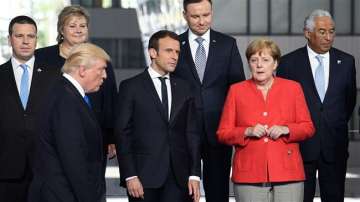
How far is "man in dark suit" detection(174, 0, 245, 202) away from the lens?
7684 millimetres

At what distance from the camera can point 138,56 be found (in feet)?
117

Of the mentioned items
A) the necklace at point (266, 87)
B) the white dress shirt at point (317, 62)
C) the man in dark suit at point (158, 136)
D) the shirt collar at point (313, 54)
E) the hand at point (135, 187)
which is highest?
the shirt collar at point (313, 54)

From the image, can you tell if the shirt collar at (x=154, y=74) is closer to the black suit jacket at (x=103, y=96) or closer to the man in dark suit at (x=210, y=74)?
the black suit jacket at (x=103, y=96)

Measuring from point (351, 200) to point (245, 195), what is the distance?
20.8 feet

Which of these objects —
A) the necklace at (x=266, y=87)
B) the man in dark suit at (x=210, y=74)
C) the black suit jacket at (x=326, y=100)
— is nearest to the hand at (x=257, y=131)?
the necklace at (x=266, y=87)

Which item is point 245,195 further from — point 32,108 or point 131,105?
point 32,108

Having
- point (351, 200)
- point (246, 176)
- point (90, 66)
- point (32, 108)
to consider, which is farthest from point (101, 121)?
point (351, 200)

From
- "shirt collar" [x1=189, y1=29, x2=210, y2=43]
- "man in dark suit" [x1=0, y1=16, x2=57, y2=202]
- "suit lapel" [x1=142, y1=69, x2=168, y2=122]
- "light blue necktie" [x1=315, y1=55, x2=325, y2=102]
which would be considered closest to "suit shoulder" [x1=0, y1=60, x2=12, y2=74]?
"man in dark suit" [x1=0, y1=16, x2=57, y2=202]

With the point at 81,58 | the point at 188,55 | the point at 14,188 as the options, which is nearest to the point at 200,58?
A: the point at 188,55

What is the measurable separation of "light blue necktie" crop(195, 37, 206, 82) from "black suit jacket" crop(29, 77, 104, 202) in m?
2.25

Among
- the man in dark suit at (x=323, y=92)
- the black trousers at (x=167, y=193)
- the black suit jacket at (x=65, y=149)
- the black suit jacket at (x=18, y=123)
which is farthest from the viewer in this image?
the man in dark suit at (x=323, y=92)

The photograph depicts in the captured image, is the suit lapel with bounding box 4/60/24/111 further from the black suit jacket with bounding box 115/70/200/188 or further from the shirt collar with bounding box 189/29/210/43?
the shirt collar with bounding box 189/29/210/43

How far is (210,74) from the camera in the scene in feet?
25.2

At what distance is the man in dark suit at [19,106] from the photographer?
7117 millimetres
